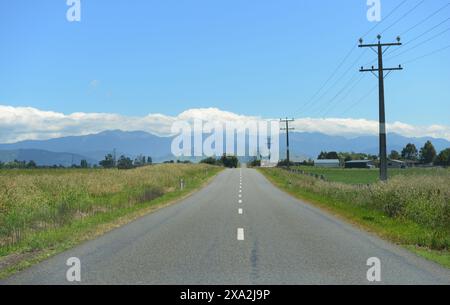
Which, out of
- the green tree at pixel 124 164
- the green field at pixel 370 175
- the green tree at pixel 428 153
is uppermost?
the green tree at pixel 428 153

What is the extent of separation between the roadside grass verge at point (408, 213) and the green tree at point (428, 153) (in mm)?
180077

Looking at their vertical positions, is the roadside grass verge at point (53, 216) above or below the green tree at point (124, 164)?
below

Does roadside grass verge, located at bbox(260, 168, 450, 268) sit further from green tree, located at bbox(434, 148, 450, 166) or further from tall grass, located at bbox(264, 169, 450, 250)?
green tree, located at bbox(434, 148, 450, 166)

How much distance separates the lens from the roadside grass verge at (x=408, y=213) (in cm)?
1229

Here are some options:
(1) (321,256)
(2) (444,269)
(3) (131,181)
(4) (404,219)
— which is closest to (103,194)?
(3) (131,181)

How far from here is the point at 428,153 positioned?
192 m

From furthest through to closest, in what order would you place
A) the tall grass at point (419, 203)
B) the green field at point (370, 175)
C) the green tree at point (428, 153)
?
1. the green tree at point (428, 153)
2. the green field at point (370, 175)
3. the tall grass at point (419, 203)

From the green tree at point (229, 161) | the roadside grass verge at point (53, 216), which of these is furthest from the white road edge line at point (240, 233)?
the green tree at point (229, 161)

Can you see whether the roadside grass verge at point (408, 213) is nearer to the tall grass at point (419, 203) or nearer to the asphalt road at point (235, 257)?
the tall grass at point (419, 203)

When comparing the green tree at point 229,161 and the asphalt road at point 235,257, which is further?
the green tree at point 229,161

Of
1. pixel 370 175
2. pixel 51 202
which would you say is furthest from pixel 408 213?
pixel 370 175

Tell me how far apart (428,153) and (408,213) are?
188453 millimetres

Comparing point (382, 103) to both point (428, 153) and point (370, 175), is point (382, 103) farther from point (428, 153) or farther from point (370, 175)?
point (428, 153)

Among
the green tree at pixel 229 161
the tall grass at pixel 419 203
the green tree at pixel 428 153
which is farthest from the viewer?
the green tree at pixel 428 153
